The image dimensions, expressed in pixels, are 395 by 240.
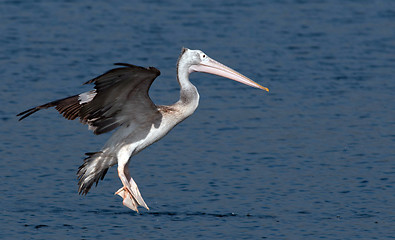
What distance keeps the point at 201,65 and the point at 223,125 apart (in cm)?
330

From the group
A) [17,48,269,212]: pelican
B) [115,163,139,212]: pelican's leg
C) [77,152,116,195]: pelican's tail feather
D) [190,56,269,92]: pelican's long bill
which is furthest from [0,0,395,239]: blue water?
[190,56,269,92]: pelican's long bill

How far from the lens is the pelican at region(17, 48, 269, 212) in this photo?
356 inches

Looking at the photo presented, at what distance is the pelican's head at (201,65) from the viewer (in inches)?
378

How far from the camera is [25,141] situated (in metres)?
12.3

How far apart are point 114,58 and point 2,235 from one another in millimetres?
7286

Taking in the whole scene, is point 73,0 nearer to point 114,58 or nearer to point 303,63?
point 114,58

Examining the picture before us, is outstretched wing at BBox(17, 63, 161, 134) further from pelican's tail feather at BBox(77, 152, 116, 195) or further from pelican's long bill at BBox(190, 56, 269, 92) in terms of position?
pelican's long bill at BBox(190, 56, 269, 92)

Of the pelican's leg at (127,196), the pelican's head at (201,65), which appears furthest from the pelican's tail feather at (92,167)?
the pelican's head at (201,65)

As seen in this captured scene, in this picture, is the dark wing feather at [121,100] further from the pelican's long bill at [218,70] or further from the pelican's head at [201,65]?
the pelican's long bill at [218,70]

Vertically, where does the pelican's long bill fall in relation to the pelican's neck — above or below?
above

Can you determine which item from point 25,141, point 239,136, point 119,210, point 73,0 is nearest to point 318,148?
point 239,136

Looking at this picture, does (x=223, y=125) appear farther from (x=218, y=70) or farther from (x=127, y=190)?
(x=127, y=190)

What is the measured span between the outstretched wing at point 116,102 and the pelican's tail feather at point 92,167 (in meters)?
0.29

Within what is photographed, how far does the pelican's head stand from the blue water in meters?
1.49
